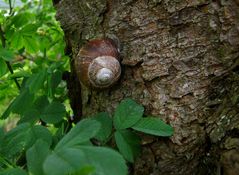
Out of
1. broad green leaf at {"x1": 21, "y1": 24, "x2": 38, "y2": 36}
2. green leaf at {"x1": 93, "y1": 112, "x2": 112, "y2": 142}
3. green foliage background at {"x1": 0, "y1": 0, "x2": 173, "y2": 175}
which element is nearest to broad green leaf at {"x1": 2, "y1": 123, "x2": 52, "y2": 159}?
green foliage background at {"x1": 0, "y1": 0, "x2": 173, "y2": 175}

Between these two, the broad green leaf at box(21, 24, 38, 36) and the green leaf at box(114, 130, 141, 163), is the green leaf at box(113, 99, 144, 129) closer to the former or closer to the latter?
the green leaf at box(114, 130, 141, 163)

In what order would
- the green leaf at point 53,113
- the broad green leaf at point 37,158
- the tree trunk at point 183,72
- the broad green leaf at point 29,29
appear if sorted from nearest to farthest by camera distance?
the broad green leaf at point 37,158, the tree trunk at point 183,72, the green leaf at point 53,113, the broad green leaf at point 29,29

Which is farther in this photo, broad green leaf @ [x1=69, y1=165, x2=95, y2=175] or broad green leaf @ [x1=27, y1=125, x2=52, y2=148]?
broad green leaf @ [x1=27, y1=125, x2=52, y2=148]

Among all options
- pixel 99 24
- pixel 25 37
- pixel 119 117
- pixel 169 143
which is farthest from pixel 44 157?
pixel 25 37

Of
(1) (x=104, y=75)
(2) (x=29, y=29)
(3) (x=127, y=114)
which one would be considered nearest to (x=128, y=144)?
(3) (x=127, y=114)

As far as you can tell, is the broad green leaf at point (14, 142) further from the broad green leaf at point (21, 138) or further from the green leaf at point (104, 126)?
the green leaf at point (104, 126)

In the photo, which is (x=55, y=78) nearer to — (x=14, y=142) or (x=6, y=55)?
(x=6, y=55)

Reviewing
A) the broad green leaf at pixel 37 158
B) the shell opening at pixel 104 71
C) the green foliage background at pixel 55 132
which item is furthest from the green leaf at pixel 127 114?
the broad green leaf at pixel 37 158

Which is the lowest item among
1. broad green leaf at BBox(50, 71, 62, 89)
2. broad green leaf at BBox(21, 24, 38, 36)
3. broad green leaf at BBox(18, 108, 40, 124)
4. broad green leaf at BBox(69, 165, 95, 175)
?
broad green leaf at BBox(50, 71, 62, 89)
